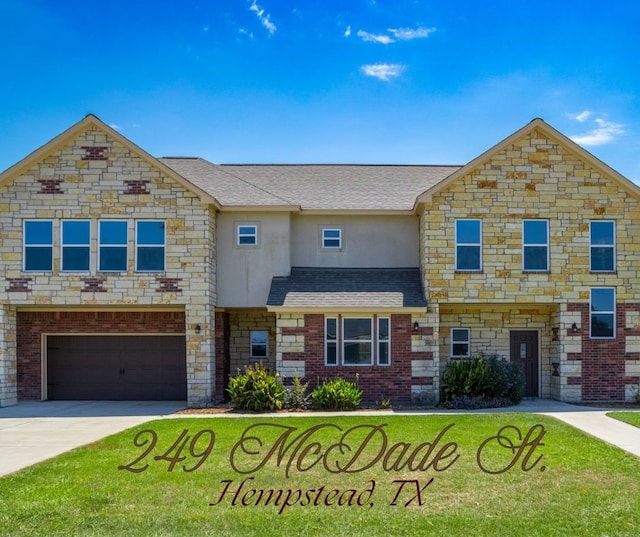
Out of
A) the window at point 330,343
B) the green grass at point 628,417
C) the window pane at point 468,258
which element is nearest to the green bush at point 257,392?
the window at point 330,343

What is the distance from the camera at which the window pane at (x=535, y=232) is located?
19.7 metres

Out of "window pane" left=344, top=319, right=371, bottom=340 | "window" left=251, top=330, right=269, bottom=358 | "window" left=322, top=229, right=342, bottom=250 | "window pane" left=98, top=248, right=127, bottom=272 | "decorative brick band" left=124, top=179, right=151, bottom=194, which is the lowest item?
"window" left=251, top=330, right=269, bottom=358

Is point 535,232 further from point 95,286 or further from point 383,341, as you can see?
point 95,286

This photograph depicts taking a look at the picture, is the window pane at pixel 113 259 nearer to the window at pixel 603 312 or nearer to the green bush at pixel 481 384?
the green bush at pixel 481 384

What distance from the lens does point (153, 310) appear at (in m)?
21.0

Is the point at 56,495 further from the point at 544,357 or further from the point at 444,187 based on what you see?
the point at 544,357

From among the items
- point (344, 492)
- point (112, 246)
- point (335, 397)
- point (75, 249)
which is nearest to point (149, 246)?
point (112, 246)

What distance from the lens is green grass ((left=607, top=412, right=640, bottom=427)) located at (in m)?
15.2

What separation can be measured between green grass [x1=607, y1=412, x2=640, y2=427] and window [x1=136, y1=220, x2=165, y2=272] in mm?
12468

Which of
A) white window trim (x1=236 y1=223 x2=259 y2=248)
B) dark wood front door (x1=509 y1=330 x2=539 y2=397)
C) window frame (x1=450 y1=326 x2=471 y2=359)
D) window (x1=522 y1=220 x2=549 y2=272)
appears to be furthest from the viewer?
dark wood front door (x1=509 y1=330 x2=539 y2=397)

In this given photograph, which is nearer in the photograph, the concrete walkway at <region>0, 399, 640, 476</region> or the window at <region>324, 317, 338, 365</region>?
the concrete walkway at <region>0, 399, 640, 476</region>

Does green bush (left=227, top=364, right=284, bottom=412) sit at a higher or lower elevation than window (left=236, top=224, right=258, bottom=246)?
lower

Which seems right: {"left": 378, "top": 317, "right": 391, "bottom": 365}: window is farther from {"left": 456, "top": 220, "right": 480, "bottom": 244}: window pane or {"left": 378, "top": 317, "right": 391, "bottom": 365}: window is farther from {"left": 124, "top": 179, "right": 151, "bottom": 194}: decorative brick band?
{"left": 124, "top": 179, "right": 151, "bottom": 194}: decorative brick band

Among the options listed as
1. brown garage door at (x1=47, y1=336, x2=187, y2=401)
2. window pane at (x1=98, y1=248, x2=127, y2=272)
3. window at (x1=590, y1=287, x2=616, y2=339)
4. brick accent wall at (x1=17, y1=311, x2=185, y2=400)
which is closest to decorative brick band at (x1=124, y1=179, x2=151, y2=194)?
window pane at (x1=98, y1=248, x2=127, y2=272)
